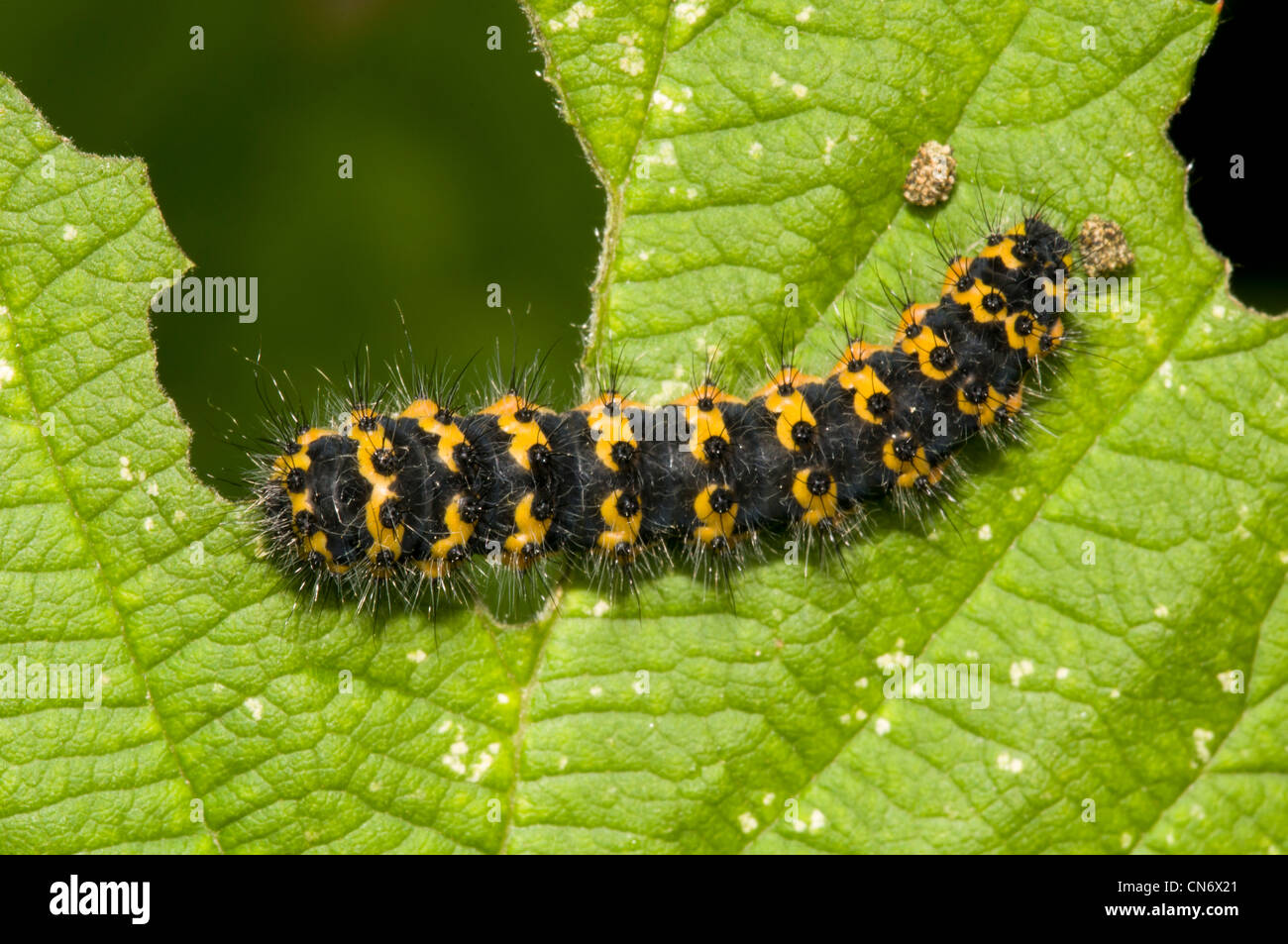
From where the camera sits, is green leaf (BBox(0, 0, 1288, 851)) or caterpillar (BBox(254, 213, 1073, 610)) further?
caterpillar (BBox(254, 213, 1073, 610))

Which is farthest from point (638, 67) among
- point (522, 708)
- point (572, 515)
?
point (522, 708)

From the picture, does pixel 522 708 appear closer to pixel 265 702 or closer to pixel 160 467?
pixel 265 702

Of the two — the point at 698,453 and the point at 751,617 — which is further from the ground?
the point at 698,453

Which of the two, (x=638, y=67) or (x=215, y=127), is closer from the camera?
(x=638, y=67)

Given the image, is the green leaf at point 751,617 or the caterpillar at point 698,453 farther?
the caterpillar at point 698,453
